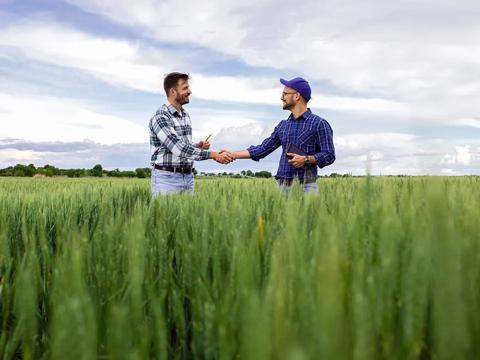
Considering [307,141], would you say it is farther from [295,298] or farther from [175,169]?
[295,298]

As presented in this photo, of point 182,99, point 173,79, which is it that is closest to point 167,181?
point 182,99

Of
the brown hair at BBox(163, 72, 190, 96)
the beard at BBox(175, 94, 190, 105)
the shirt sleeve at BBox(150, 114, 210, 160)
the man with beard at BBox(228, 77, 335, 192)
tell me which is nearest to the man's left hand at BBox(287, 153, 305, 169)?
the man with beard at BBox(228, 77, 335, 192)

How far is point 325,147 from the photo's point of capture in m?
4.84

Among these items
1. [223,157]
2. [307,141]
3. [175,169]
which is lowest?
[175,169]

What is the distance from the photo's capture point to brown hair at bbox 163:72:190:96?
18.3 ft

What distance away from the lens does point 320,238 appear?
3.39 feet

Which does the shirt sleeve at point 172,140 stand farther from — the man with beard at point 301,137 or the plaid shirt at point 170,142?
the man with beard at point 301,137

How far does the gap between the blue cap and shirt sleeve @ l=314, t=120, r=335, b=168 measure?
0.34 meters

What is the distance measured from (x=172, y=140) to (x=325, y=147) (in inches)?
63.5

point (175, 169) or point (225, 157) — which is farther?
point (225, 157)

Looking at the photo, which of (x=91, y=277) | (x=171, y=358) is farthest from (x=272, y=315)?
(x=91, y=277)

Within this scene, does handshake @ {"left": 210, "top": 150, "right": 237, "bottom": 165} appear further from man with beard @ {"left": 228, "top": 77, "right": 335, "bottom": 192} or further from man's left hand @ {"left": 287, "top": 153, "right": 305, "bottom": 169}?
man's left hand @ {"left": 287, "top": 153, "right": 305, "bottom": 169}

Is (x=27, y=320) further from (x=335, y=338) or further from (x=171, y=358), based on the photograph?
(x=335, y=338)

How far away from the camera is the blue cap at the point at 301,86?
4.94 metres
